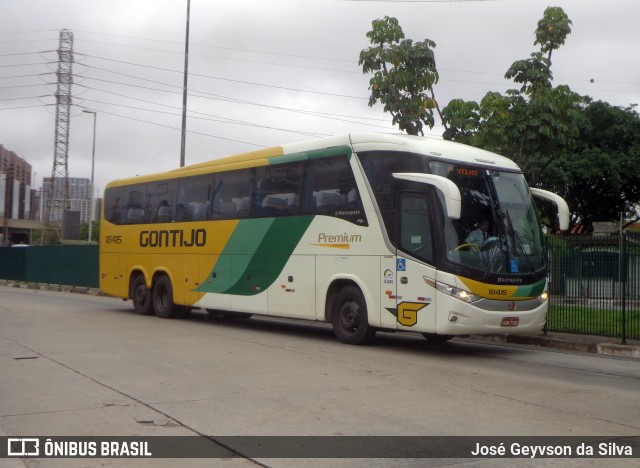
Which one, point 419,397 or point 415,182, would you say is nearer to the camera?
point 419,397

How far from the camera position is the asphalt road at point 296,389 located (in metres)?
7.21

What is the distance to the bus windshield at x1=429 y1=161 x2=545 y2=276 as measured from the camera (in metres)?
12.2

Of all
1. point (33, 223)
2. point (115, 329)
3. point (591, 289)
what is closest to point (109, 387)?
point (115, 329)

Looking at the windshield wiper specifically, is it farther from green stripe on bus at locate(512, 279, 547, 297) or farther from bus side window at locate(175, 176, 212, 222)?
bus side window at locate(175, 176, 212, 222)

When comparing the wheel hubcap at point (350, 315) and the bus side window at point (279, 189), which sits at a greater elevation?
the bus side window at point (279, 189)

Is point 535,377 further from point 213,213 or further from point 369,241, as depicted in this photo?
point 213,213

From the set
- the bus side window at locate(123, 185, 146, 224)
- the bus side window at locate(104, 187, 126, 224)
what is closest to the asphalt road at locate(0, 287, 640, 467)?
the bus side window at locate(123, 185, 146, 224)

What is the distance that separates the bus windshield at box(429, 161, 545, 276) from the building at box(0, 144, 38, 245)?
90040 millimetres

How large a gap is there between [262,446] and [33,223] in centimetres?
10873

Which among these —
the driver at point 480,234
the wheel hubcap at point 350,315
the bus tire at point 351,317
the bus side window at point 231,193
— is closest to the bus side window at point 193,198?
the bus side window at point 231,193

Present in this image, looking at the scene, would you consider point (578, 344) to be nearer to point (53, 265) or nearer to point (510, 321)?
point (510, 321)

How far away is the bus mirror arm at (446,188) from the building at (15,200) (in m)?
90.1

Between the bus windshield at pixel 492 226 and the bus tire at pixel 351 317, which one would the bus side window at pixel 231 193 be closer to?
the bus tire at pixel 351 317

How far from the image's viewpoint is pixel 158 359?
11664mm
